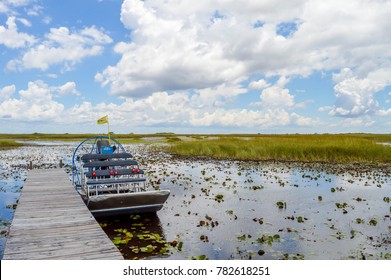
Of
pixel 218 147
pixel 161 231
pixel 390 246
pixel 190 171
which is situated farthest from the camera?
pixel 218 147

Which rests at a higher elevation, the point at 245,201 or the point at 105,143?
the point at 105,143

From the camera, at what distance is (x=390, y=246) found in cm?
1051

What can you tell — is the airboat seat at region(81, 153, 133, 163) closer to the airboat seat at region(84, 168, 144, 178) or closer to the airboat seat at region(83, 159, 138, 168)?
the airboat seat at region(83, 159, 138, 168)

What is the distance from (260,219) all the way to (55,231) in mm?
7233

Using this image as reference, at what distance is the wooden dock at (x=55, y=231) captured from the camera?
25.8ft

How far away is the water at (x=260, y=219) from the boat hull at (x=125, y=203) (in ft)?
1.39

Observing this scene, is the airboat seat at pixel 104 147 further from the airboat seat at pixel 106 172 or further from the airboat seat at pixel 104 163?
the airboat seat at pixel 106 172

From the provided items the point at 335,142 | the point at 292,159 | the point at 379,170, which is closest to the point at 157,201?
the point at 379,170

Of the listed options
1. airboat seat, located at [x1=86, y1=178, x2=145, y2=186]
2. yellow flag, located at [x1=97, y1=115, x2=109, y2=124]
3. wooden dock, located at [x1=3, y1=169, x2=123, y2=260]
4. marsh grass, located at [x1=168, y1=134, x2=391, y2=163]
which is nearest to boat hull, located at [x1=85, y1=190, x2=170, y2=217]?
wooden dock, located at [x1=3, y1=169, x2=123, y2=260]

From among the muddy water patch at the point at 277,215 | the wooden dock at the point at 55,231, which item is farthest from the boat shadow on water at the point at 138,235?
the wooden dock at the point at 55,231

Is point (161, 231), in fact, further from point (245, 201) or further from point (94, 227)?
point (245, 201)

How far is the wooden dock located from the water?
3.78ft

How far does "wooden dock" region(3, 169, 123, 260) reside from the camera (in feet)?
25.8

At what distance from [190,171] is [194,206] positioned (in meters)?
11.5
